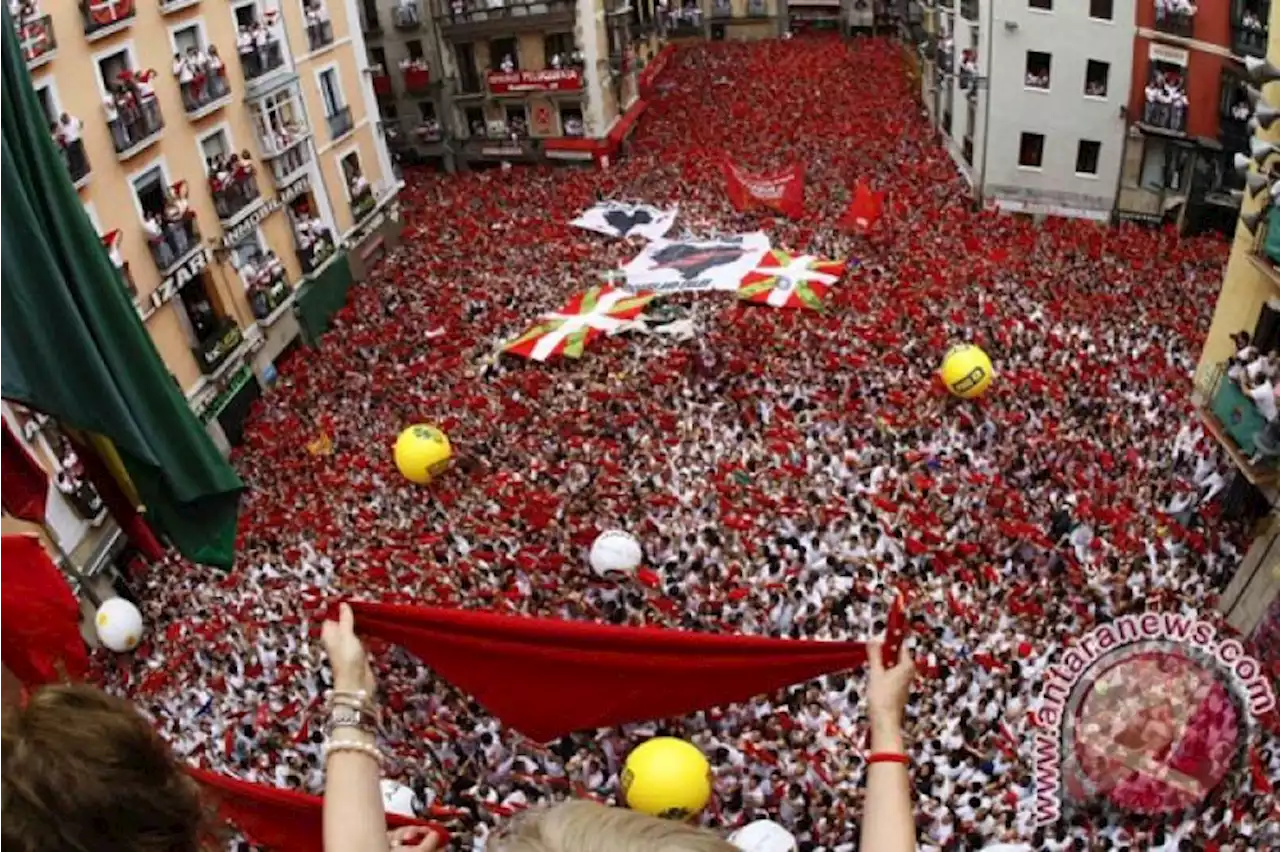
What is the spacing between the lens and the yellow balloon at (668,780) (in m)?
10.3

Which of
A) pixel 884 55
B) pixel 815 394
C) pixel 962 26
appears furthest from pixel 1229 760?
pixel 884 55

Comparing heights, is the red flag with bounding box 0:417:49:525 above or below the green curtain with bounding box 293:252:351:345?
above

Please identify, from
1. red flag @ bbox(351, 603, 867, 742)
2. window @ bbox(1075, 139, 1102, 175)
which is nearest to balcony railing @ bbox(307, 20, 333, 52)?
window @ bbox(1075, 139, 1102, 175)

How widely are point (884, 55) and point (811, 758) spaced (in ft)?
115

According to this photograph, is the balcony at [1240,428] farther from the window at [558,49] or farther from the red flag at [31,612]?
the window at [558,49]

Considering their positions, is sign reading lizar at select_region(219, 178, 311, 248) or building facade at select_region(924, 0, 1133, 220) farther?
building facade at select_region(924, 0, 1133, 220)

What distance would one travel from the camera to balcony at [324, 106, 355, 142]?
25781 mm

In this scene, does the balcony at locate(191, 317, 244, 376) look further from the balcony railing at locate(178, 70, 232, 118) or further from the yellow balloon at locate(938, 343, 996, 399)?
the yellow balloon at locate(938, 343, 996, 399)

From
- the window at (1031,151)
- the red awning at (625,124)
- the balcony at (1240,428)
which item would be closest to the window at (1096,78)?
the window at (1031,151)

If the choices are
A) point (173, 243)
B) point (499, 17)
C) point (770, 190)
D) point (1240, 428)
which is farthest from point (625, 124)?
point (1240, 428)

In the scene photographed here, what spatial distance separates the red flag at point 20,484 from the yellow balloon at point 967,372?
14170 millimetres

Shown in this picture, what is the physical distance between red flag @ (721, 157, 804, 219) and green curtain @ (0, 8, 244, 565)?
74.2 feet

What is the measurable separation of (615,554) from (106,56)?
13776mm

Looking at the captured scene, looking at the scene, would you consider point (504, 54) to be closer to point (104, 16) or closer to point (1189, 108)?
point (104, 16)
